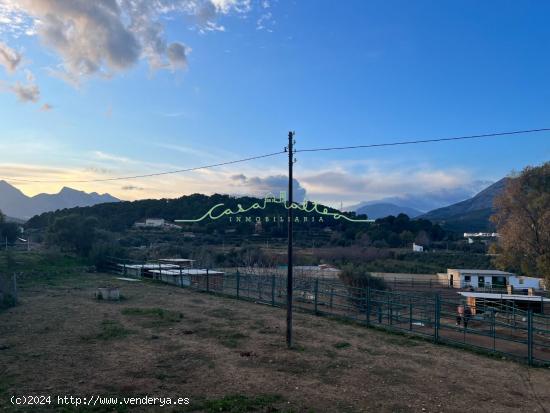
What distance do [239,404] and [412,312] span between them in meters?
11.6

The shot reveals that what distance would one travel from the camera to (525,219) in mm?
30359

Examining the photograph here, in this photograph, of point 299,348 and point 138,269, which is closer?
point 299,348

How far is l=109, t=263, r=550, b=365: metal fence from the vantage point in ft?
44.7

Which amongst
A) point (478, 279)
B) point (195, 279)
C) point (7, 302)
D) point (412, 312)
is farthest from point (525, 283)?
point (7, 302)

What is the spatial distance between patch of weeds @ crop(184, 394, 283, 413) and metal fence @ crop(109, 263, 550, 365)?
6.24 m

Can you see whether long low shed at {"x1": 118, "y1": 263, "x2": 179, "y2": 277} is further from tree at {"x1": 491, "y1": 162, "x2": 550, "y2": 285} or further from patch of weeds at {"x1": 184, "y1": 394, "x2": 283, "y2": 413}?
patch of weeds at {"x1": 184, "y1": 394, "x2": 283, "y2": 413}

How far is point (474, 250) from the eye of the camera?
207ft

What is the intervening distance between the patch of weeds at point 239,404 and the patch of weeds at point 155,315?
7.62 m

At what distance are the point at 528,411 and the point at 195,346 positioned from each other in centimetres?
799

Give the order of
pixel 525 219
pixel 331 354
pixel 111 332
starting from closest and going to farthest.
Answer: pixel 331 354
pixel 111 332
pixel 525 219

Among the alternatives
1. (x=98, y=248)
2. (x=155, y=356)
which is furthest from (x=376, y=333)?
(x=98, y=248)

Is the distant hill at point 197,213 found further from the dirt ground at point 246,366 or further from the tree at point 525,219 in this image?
the dirt ground at point 246,366

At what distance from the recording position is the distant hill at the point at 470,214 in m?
104

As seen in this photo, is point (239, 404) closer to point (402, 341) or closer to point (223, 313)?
point (402, 341)
